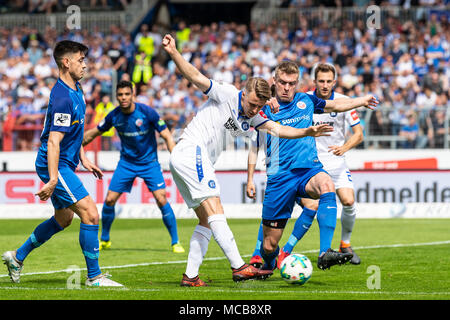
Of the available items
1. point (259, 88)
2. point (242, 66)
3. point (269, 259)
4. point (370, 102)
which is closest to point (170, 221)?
point (269, 259)

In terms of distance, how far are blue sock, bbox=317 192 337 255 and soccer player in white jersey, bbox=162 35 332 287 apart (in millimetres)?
998

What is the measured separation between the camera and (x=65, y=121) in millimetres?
8008

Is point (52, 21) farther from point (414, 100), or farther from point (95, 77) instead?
point (414, 100)

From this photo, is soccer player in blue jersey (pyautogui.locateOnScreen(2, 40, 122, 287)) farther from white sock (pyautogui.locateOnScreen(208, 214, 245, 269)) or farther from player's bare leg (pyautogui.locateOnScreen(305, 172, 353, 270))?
player's bare leg (pyautogui.locateOnScreen(305, 172, 353, 270))

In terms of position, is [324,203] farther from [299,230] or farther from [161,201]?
[161,201]

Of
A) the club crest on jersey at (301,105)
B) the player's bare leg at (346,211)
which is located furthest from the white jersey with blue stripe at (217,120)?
the player's bare leg at (346,211)

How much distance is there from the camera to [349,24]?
88.0 ft

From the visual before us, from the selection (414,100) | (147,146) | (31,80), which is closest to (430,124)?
(414,100)

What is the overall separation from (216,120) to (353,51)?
18175 millimetres

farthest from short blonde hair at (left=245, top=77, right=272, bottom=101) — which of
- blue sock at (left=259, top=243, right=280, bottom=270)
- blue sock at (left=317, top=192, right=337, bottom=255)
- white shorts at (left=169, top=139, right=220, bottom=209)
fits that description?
blue sock at (left=259, top=243, right=280, bottom=270)

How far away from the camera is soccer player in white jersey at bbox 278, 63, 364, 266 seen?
10.6m

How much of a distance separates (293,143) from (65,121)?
2.79 m

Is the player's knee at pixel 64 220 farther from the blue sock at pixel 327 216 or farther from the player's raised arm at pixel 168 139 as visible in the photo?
the player's raised arm at pixel 168 139
